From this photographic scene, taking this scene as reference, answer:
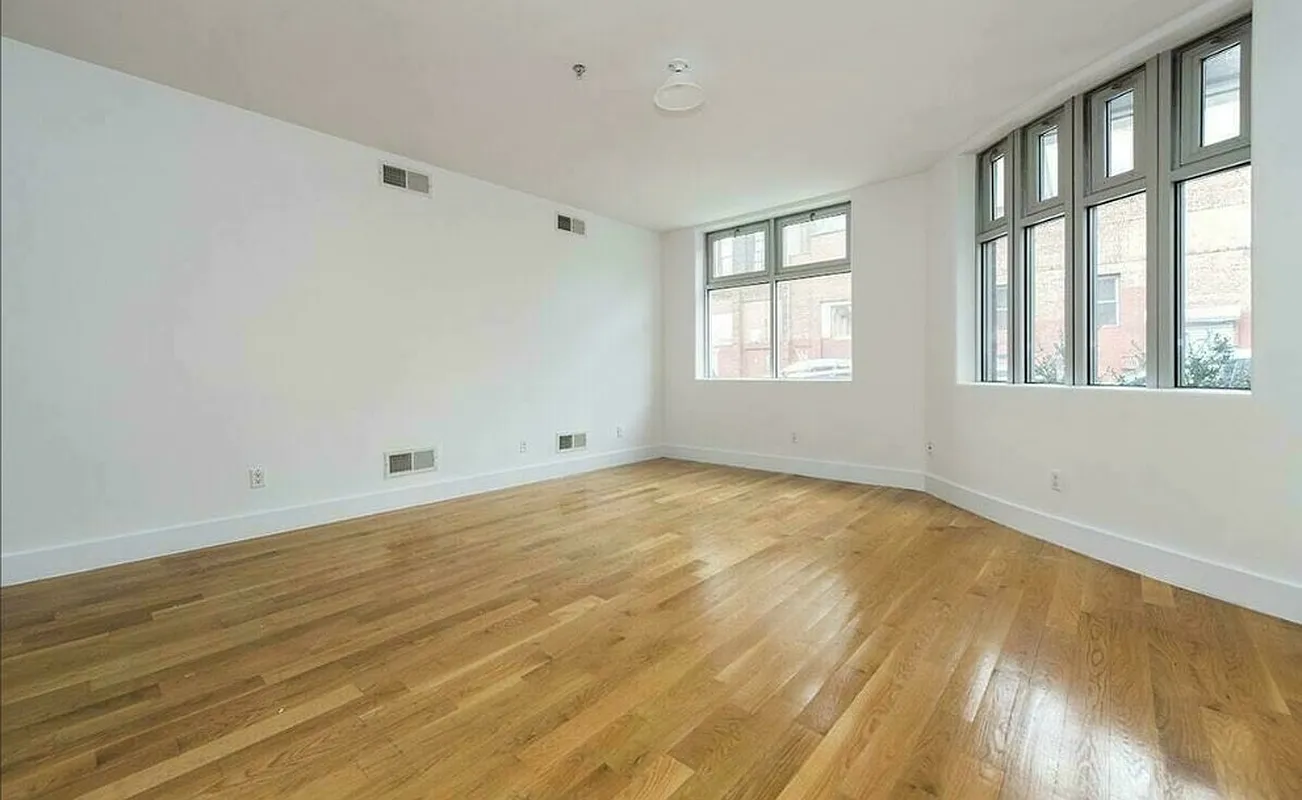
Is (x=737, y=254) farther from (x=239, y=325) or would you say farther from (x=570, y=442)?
(x=239, y=325)

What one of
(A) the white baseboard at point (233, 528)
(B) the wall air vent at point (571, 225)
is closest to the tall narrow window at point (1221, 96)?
(B) the wall air vent at point (571, 225)

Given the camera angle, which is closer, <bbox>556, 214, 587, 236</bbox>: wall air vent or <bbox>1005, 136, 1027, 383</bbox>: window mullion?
<bbox>1005, 136, 1027, 383</bbox>: window mullion

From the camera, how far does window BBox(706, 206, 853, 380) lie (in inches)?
208

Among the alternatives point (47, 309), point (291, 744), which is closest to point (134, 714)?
point (291, 744)

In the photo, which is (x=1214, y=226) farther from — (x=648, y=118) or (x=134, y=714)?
(x=134, y=714)

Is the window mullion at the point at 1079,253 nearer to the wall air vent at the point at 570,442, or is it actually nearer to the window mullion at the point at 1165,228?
the window mullion at the point at 1165,228

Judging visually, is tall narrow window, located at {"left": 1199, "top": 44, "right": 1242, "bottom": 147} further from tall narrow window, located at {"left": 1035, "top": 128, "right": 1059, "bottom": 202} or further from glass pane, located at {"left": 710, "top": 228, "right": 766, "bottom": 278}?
glass pane, located at {"left": 710, "top": 228, "right": 766, "bottom": 278}

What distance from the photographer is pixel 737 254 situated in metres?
6.10

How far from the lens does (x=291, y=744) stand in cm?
149

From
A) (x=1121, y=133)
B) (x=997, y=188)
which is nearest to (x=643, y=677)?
(x=1121, y=133)

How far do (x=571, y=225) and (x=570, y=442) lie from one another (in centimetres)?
211

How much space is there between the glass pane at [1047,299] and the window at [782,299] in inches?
64.6

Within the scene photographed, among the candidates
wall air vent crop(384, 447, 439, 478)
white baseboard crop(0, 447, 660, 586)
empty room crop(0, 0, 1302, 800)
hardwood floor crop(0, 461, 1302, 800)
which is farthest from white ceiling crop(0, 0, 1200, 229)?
hardwood floor crop(0, 461, 1302, 800)

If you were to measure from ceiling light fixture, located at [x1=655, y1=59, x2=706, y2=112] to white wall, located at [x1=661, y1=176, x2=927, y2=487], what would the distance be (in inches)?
103
